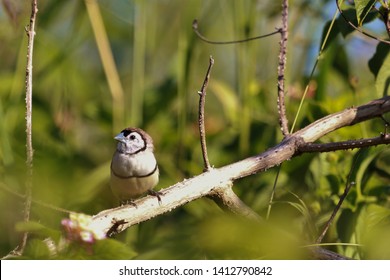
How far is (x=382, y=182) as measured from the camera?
6.75 ft

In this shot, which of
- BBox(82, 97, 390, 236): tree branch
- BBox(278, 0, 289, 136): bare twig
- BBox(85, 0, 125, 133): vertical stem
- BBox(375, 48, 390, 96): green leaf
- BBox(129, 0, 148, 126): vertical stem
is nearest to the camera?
BBox(82, 97, 390, 236): tree branch

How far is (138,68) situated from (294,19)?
0.62m

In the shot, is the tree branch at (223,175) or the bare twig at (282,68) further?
the bare twig at (282,68)

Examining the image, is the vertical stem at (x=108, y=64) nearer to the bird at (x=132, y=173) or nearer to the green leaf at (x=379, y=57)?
the bird at (x=132, y=173)

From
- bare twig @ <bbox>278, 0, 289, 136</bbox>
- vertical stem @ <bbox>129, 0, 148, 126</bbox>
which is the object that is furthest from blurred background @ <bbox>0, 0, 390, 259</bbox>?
bare twig @ <bbox>278, 0, 289, 136</bbox>

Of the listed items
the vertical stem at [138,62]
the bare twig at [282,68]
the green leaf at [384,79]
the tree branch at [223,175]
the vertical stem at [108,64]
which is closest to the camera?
the tree branch at [223,175]

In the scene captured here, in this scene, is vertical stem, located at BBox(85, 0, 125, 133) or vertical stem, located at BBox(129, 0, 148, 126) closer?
vertical stem, located at BBox(129, 0, 148, 126)

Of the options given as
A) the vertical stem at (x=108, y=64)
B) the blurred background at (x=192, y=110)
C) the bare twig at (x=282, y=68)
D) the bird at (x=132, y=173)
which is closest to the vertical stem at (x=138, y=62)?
the blurred background at (x=192, y=110)

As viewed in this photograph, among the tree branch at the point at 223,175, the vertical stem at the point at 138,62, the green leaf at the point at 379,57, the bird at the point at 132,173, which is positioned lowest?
the tree branch at the point at 223,175

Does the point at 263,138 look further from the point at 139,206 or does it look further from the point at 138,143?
the point at 139,206

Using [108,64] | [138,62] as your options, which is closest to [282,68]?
[138,62]

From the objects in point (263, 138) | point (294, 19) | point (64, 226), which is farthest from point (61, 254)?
point (294, 19)

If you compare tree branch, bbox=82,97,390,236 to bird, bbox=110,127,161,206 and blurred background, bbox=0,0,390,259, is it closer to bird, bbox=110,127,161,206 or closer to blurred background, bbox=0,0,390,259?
blurred background, bbox=0,0,390,259

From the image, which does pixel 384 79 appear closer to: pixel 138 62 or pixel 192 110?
pixel 138 62
